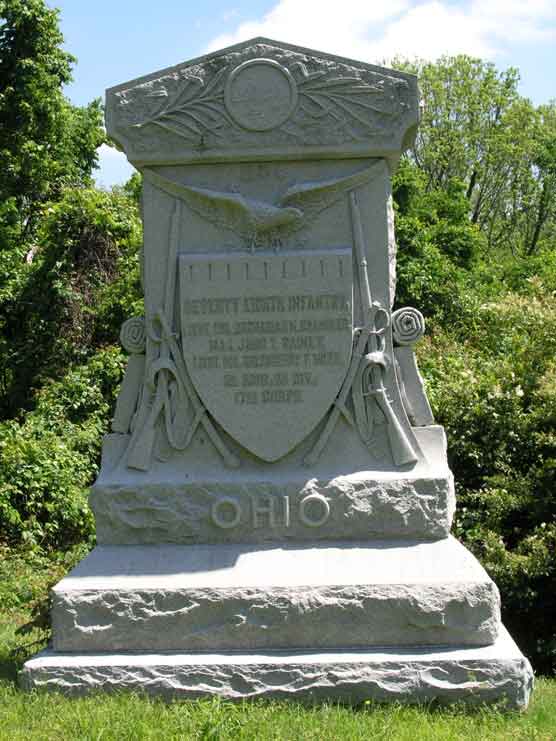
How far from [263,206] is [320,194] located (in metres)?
0.30

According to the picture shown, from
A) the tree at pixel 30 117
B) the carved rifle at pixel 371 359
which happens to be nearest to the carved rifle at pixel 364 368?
the carved rifle at pixel 371 359

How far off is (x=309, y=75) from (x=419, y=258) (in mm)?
9524

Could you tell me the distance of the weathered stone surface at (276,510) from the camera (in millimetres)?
4629

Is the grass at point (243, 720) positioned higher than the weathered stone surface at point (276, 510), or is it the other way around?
the weathered stone surface at point (276, 510)

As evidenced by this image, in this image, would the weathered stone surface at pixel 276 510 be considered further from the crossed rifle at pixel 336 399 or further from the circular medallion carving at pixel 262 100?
the circular medallion carving at pixel 262 100

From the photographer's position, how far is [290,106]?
4719mm

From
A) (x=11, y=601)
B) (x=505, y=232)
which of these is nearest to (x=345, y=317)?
(x=11, y=601)

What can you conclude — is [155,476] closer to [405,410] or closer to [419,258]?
[405,410]

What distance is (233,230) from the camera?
4824mm

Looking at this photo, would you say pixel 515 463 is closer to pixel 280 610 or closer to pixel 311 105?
pixel 280 610

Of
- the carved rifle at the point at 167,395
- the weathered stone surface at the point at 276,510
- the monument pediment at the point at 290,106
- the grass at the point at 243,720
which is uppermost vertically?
the monument pediment at the point at 290,106

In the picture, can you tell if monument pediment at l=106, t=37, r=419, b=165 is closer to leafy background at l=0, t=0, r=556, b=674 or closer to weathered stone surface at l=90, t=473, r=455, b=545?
weathered stone surface at l=90, t=473, r=455, b=545

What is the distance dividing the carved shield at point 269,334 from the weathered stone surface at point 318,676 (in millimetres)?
1141

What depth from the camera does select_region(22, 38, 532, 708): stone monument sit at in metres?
4.64
